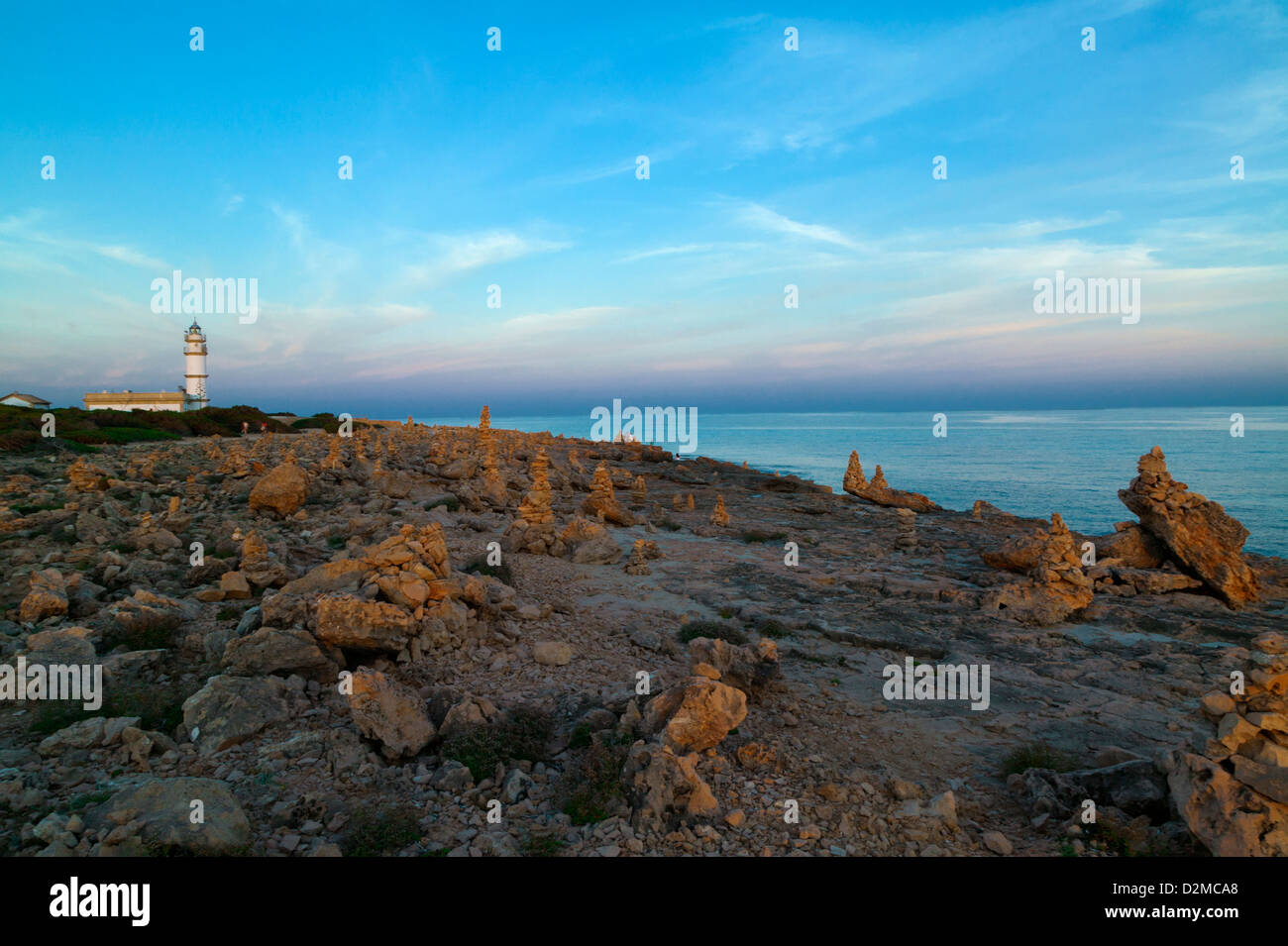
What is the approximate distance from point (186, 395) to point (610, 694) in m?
94.0

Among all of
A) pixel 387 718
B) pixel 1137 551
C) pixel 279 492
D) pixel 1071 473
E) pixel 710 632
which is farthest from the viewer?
pixel 1071 473

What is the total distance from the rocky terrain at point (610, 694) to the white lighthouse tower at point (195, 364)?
77488 millimetres

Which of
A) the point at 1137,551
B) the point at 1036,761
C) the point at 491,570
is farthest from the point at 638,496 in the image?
the point at 1036,761

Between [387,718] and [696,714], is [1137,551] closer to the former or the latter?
[696,714]

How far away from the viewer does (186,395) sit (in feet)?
264

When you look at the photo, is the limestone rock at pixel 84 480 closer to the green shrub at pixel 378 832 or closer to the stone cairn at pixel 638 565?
the stone cairn at pixel 638 565

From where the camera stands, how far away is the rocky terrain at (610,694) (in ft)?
19.4

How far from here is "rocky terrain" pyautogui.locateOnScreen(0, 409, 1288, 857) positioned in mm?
5922

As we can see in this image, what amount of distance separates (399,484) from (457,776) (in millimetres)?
18238

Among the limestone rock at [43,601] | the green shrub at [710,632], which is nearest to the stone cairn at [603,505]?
the green shrub at [710,632]

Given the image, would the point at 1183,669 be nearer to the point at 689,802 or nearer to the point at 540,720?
the point at 689,802

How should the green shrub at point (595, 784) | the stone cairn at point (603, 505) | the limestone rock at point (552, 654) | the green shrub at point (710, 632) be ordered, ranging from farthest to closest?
the stone cairn at point (603, 505)
the green shrub at point (710, 632)
the limestone rock at point (552, 654)
the green shrub at point (595, 784)

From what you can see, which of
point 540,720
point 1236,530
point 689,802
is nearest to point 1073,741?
point 689,802

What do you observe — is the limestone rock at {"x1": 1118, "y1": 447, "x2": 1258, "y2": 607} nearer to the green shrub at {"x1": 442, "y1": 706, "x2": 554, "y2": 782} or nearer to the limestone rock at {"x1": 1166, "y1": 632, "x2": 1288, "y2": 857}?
the limestone rock at {"x1": 1166, "y1": 632, "x2": 1288, "y2": 857}
